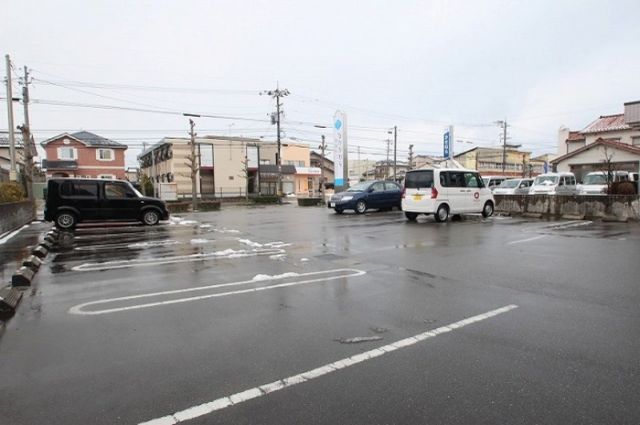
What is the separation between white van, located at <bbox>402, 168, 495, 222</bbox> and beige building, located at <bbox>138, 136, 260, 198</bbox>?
106ft

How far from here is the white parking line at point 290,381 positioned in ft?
8.34

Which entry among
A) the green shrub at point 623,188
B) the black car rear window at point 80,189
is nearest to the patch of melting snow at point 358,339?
the black car rear window at point 80,189

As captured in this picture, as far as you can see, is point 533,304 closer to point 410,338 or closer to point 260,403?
point 410,338

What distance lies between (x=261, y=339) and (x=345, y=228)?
899cm

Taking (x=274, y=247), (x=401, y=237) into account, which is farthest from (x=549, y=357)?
(x=401, y=237)

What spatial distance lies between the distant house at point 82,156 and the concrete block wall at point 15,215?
26372 mm

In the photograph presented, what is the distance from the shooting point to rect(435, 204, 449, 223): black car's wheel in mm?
13894

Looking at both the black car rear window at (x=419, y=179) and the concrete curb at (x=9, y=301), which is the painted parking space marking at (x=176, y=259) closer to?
the concrete curb at (x=9, y=301)

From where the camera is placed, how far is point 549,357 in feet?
10.8

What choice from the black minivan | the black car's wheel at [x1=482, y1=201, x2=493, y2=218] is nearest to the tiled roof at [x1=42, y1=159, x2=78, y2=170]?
the black minivan

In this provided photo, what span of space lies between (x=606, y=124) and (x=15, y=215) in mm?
40229

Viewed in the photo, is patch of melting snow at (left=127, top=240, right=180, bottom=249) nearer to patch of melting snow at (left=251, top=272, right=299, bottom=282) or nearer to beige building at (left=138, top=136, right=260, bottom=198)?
patch of melting snow at (left=251, top=272, right=299, bottom=282)

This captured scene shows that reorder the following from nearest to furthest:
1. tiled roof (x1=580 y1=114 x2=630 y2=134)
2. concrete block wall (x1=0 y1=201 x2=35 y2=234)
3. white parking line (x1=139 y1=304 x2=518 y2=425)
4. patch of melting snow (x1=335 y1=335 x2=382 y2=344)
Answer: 1. white parking line (x1=139 y1=304 x2=518 y2=425)
2. patch of melting snow (x1=335 y1=335 x2=382 y2=344)
3. concrete block wall (x1=0 y1=201 x2=35 y2=234)
4. tiled roof (x1=580 y1=114 x2=630 y2=134)

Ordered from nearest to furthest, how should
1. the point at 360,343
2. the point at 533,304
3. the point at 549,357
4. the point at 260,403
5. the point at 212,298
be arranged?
the point at 260,403, the point at 549,357, the point at 360,343, the point at 533,304, the point at 212,298
